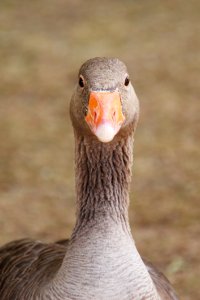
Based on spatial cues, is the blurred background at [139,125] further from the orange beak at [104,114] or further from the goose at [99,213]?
the orange beak at [104,114]

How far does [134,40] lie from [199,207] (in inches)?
140

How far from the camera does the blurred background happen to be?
5.75m

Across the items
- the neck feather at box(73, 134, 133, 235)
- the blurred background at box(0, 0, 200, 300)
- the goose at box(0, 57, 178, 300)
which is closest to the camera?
the goose at box(0, 57, 178, 300)

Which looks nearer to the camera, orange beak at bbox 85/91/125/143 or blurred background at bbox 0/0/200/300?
orange beak at bbox 85/91/125/143

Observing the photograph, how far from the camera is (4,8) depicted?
991cm

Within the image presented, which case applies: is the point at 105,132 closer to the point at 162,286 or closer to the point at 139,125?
the point at 162,286

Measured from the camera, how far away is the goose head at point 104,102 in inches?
117

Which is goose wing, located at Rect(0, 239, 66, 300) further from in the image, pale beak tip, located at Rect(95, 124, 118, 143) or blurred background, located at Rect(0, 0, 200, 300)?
blurred background, located at Rect(0, 0, 200, 300)

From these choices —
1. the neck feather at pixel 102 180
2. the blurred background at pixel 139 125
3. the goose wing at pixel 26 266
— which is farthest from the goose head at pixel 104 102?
the blurred background at pixel 139 125

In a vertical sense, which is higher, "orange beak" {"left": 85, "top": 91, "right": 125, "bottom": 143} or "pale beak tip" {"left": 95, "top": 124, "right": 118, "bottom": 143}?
"orange beak" {"left": 85, "top": 91, "right": 125, "bottom": 143}

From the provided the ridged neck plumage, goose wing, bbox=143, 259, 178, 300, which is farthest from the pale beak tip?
goose wing, bbox=143, 259, 178, 300

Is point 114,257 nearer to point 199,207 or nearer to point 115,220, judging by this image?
point 115,220

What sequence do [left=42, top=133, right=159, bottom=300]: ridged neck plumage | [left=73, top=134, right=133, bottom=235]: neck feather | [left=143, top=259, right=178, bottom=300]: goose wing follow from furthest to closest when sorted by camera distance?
1. [left=143, top=259, right=178, bottom=300]: goose wing
2. [left=73, top=134, right=133, bottom=235]: neck feather
3. [left=42, top=133, right=159, bottom=300]: ridged neck plumage

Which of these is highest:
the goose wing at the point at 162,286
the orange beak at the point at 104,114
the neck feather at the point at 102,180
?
the orange beak at the point at 104,114
